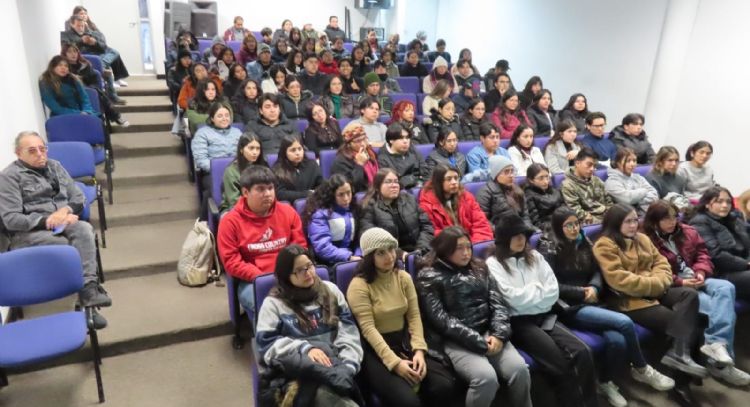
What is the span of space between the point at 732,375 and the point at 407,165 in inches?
90.3

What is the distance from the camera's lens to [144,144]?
4.97 m

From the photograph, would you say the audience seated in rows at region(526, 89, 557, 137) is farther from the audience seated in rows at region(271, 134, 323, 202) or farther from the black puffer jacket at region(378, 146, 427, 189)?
the audience seated in rows at region(271, 134, 323, 202)

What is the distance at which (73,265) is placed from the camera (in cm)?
242

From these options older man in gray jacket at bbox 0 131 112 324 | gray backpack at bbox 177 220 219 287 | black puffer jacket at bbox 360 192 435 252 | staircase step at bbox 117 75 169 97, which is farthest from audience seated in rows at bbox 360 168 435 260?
staircase step at bbox 117 75 169 97

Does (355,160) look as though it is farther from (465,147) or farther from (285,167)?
(465,147)

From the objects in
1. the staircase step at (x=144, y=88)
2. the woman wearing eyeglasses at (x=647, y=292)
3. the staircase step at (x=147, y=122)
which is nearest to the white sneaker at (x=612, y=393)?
the woman wearing eyeglasses at (x=647, y=292)

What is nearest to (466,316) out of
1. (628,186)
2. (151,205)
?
(628,186)

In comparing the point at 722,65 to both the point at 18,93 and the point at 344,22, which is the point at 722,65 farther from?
the point at 344,22

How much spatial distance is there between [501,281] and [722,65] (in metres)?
3.89

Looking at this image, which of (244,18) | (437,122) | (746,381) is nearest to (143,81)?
(244,18)

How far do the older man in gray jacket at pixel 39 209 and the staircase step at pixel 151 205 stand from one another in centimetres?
93

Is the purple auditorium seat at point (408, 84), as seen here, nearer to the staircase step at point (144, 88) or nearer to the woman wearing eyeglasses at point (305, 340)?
the staircase step at point (144, 88)

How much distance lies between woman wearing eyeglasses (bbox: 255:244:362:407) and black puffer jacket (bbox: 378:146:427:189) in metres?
1.61

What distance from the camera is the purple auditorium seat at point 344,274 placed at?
236 cm
